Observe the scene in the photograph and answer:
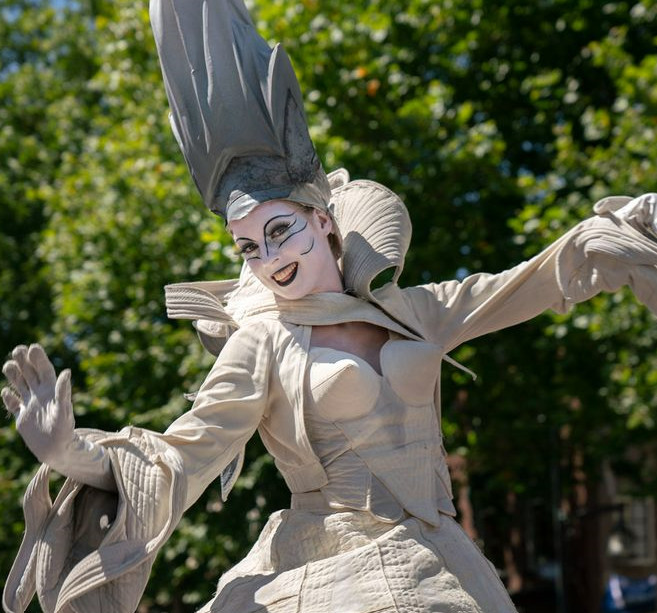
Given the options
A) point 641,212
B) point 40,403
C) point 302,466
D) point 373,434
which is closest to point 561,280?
point 641,212

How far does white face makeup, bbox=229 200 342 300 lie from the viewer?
464 cm

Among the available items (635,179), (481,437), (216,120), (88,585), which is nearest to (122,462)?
(88,585)

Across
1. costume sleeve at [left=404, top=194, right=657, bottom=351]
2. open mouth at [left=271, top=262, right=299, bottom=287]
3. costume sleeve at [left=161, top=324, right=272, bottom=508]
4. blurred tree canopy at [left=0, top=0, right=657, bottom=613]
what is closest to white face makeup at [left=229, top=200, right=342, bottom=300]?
open mouth at [left=271, top=262, right=299, bottom=287]

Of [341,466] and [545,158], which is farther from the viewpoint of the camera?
[545,158]

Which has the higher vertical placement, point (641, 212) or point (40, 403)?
point (641, 212)

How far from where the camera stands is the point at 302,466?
182 inches

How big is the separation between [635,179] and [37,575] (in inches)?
358

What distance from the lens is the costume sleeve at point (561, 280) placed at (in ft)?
15.4

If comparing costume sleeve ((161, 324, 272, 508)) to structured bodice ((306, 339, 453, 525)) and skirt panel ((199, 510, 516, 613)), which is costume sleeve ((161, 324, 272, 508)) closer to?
structured bodice ((306, 339, 453, 525))

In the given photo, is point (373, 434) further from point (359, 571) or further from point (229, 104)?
point (229, 104)

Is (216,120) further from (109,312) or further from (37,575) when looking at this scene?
(109,312)

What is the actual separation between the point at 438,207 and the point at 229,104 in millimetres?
8872

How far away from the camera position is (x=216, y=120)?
456 centimetres

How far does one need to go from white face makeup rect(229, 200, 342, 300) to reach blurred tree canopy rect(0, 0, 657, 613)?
22.7ft
